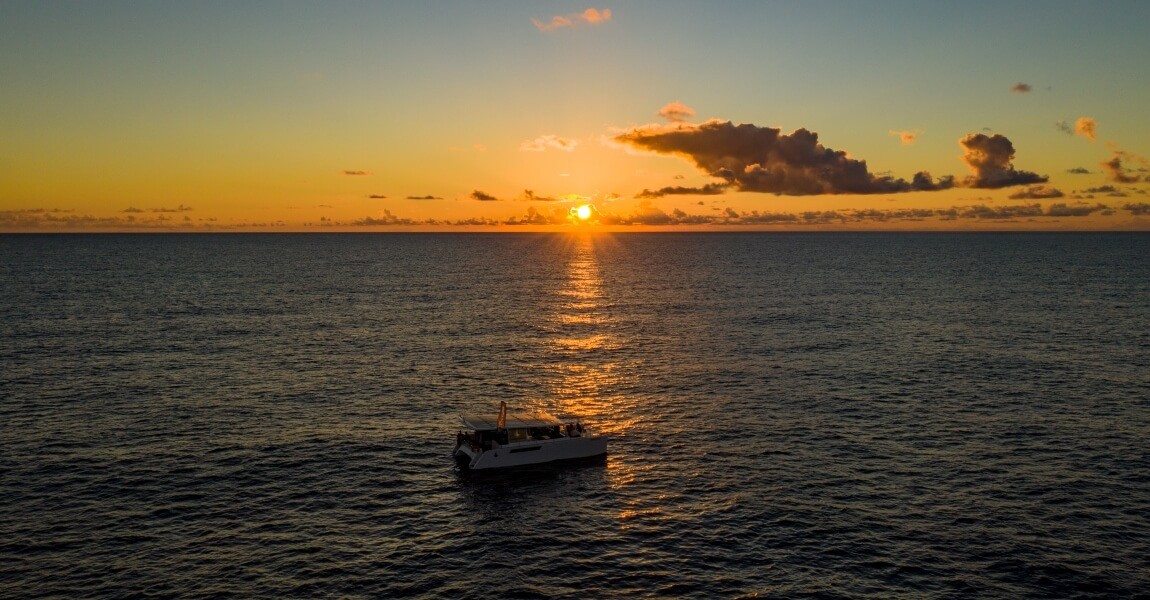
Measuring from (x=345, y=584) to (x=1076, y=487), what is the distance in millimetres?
50811

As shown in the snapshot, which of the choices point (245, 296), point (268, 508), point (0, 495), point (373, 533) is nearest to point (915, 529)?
point (373, 533)

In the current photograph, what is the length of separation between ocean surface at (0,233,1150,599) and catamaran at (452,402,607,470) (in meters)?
1.77

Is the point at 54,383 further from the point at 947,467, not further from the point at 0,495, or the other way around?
the point at 947,467

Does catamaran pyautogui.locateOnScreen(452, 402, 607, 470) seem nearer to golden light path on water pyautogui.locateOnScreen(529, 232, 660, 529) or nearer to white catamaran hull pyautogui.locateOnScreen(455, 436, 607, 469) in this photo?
white catamaran hull pyautogui.locateOnScreen(455, 436, 607, 469)

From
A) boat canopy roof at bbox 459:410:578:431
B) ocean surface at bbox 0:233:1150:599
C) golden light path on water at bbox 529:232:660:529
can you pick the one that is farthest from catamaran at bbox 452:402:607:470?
golden light path on water at bbox 529:232:660:529

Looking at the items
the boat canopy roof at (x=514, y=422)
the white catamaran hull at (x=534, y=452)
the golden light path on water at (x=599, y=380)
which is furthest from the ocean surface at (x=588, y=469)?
the boat canopy roof at (x=514, y=422)

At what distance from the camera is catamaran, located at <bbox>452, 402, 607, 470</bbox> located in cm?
6100

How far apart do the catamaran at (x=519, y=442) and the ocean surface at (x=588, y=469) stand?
5.82 feet

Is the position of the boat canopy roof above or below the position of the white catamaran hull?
above

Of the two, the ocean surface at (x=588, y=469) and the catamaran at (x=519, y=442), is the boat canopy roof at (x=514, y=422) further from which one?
the ocean surface at (x=588, y=469)

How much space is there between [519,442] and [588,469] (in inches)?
241

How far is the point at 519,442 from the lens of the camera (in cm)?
6312

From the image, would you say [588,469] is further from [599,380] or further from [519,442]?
[599,380]

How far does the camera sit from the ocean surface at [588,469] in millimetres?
43562
